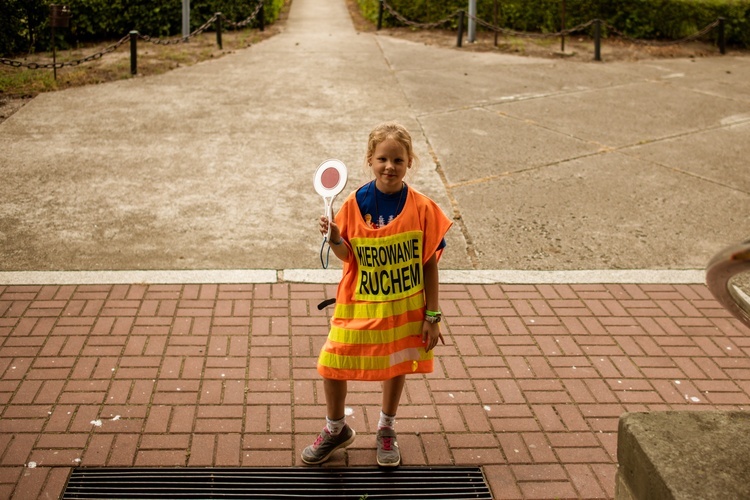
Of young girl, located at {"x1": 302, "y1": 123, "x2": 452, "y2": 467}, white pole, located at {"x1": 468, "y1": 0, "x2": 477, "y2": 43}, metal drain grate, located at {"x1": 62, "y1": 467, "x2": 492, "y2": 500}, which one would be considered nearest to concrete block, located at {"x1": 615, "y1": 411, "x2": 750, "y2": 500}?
metal drain grate, located at {"x1": 62, "y1": 467, "x2": 492, "y2": 500}

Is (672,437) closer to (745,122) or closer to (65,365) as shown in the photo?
(65,365)

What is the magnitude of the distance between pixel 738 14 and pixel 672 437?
16097 millimetres

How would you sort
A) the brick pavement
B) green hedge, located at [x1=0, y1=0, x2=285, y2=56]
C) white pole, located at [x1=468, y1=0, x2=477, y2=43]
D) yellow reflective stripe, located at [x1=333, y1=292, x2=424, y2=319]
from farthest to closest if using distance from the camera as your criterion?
1. white pole, located at [x1=468, y1=0, x2=477, y2=43]
2. green hedge, located at [x1=0, y1=0, x2=285, y2=56]
3. the brick pavement
4. yellow reflective stripe, located at [x1=333, y1=292, x2=424, y2=319]

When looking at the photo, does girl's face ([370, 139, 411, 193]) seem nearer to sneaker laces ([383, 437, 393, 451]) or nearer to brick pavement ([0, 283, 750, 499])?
sneaker laces ([383, 437, 393, 451])

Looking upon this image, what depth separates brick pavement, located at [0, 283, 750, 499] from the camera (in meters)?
3.84

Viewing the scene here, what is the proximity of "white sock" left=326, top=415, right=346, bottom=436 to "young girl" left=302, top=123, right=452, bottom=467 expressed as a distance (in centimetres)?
25

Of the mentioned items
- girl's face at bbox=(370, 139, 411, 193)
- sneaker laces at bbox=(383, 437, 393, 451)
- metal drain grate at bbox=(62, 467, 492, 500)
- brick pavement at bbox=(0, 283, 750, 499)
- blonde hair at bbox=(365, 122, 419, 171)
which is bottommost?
metal drain grate at bbox=(62, 467, 492, 500)

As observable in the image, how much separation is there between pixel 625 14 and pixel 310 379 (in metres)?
14.9

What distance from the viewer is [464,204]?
7469 millimetres

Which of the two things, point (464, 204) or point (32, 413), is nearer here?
point (32, 413)

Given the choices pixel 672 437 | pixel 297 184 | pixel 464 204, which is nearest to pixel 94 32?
pixel 297 184

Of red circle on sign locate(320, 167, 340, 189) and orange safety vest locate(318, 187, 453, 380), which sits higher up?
red circle on sign locate(320, 167, 340, 189)

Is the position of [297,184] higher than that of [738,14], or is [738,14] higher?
[738,14]

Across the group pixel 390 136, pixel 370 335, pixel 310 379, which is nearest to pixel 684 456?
pixel 370 335
